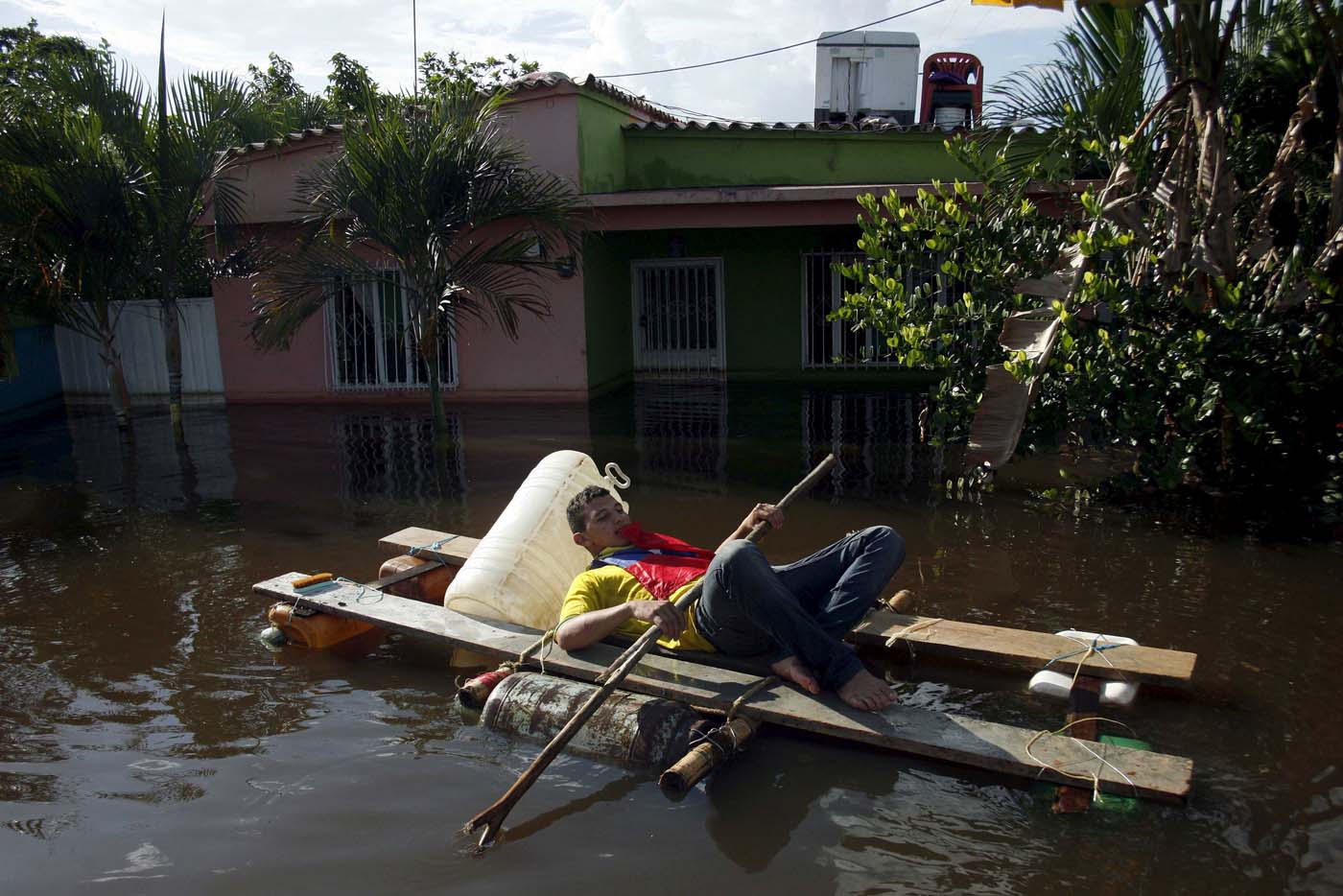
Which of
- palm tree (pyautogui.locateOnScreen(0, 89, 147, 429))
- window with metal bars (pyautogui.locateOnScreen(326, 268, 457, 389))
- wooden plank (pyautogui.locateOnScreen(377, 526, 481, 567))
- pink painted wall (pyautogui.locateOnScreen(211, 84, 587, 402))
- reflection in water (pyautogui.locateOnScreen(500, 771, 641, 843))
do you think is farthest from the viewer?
window with metal bars (pyautogui.locateOnScreen(326, 268, 457, 389))

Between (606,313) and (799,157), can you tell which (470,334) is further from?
(799,157)

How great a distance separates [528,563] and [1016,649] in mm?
2197

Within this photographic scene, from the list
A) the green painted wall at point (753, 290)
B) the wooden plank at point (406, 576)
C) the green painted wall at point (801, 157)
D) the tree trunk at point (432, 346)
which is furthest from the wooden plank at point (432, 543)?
the green painted wall at point (801, 157)

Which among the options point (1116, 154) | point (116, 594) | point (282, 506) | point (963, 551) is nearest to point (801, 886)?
point (963, 551)

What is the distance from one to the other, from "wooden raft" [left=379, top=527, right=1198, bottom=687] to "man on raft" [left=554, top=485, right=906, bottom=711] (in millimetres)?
549

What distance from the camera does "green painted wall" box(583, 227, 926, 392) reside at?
49.1 feet

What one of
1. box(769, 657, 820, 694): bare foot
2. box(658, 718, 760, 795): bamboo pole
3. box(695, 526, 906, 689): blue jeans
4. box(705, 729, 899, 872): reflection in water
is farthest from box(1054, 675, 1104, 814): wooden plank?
box(658, 718, 760, 795): bamboo pole

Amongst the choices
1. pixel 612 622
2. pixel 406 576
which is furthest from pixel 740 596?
pixel 406 576

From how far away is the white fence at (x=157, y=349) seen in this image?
1423 cm

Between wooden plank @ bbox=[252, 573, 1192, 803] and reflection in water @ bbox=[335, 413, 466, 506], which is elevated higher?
reflection in water @ bbox=[335, 413, 466, 506]

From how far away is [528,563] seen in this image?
5.02 m

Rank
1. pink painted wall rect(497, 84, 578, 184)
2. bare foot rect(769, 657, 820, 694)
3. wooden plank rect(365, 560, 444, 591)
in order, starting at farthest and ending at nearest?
pink painted wall rect(497, 84, 578, 184) → wooden plank rect(365, 560, 444, 591) → bare foot rect(769, 657, 820, 694)

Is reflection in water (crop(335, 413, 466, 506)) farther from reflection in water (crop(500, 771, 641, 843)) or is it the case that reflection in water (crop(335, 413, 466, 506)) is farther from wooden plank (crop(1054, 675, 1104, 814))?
wooden plank (crop(1054, 675, 1104, 814))

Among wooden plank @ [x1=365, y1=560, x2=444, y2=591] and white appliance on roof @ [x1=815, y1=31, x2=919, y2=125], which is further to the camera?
white appliance on roof @ [x1=815, y1=31, x2=919, y2=125]
